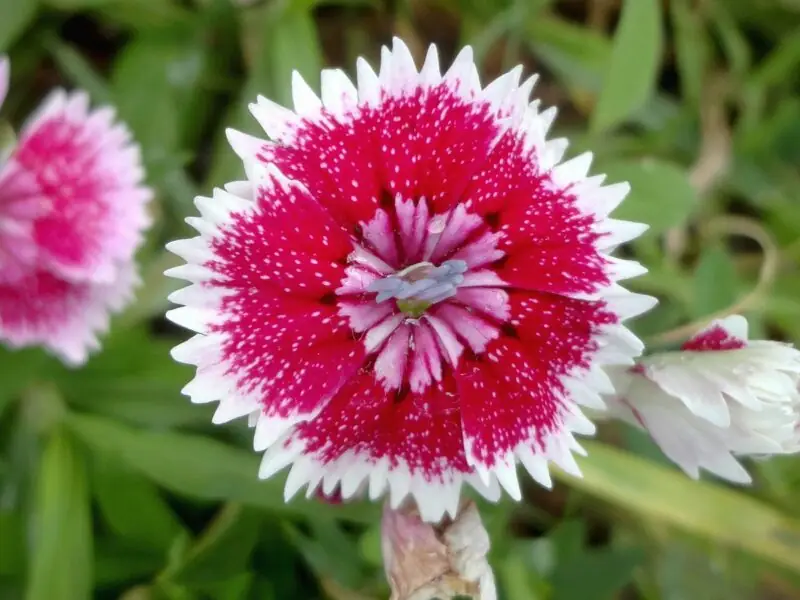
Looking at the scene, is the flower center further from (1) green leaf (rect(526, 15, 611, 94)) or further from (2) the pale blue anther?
(1) green leaf (rect(526, 15, 611, 94))

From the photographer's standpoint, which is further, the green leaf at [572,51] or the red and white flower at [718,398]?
the green leaf at [572,51]

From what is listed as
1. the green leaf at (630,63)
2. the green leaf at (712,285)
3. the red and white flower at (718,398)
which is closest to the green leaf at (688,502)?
the green leaf at (712,285)

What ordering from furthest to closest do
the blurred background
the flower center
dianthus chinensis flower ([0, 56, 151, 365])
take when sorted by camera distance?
the blurred background, dianthus chinensis flower ([0, 56, 151, 365]), the flower center

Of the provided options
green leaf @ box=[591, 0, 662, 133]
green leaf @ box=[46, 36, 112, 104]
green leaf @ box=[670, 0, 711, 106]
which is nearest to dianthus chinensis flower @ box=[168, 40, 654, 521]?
green leaf @ box=[591, 0, 662, 133]

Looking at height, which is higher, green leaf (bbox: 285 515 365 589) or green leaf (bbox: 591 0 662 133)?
green leaf (bbox: 591 0 662 133)

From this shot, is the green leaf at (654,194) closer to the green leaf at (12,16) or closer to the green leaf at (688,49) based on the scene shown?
the green leaf at (688,49)
